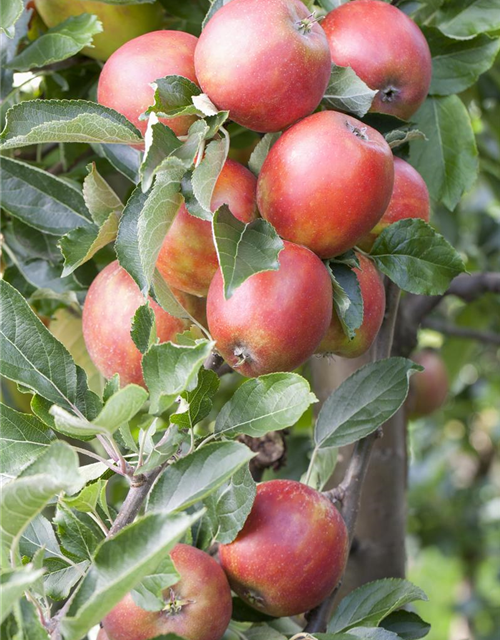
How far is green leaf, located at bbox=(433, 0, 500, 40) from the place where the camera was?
893 mm

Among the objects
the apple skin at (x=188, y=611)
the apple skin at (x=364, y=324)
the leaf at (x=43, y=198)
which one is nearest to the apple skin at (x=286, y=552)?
the apple skin at (x=188, y=611)

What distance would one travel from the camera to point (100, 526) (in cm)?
62

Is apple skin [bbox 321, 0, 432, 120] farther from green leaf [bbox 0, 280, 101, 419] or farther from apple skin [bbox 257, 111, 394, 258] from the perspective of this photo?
green leaf [bbox 0, 280, 101, 419]

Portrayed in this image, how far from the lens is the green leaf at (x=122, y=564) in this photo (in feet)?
1.44

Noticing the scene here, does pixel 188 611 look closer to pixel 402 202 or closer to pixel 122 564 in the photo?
pixel 122 564

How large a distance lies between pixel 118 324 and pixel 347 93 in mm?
277

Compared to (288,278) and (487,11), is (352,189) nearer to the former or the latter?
(288,278)

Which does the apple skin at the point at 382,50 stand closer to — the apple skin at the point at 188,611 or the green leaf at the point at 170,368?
the green leaf at the point at 170,368

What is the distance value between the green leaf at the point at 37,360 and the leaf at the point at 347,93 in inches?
12.2

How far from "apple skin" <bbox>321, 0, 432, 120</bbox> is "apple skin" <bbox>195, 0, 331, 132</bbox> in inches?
3.7

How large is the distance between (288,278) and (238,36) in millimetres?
186

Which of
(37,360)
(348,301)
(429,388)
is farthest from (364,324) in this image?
(429,388)

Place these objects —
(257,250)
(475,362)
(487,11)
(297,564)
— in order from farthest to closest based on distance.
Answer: (475,362), (487,11), (297,564), (257,250)

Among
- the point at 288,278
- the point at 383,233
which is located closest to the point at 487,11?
the point at 383,233
